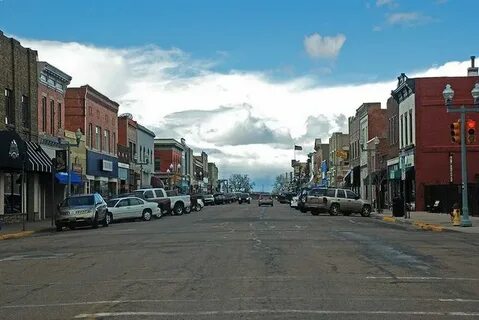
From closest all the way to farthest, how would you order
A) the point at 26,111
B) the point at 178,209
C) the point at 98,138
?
the point at 26,111
the point at 178,209
the point at 98,138

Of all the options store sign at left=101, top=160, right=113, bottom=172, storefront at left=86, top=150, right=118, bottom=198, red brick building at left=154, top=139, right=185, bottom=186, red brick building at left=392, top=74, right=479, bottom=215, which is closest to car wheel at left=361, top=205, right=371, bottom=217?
red brick building at left=392, top=74, right=479, bottom=215

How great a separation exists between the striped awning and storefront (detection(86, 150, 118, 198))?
14154 mm

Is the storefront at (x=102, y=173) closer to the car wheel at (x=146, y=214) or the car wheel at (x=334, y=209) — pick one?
the car wheel at (x=146, y=214)

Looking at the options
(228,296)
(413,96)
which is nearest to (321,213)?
(413,96)

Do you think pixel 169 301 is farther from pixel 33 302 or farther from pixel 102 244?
pixel 102 244

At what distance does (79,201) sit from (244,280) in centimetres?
2156

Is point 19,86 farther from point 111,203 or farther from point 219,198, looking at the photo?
point 219,198

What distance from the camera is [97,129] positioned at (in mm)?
56281

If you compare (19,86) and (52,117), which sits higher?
(19,86)

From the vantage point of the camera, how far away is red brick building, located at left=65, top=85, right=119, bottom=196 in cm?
5234

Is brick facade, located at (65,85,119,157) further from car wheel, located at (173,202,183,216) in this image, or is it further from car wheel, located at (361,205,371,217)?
car wheel, located at (361,205,371,217)

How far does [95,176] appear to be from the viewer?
55219mm

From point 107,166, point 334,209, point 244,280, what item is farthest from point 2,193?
Answer: point 244,280

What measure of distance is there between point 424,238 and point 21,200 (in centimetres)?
2320
